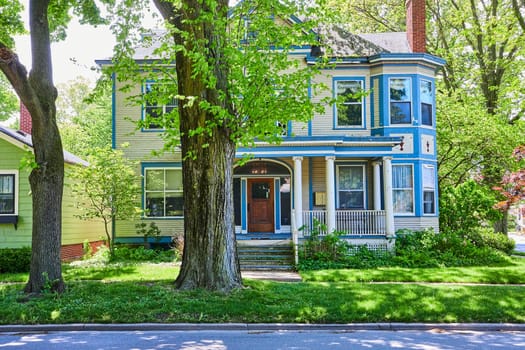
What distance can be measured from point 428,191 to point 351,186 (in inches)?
120

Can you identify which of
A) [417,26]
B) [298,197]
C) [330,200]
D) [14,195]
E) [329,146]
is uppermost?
[417,26]

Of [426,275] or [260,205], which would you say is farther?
[260,205]

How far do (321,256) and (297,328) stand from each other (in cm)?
754

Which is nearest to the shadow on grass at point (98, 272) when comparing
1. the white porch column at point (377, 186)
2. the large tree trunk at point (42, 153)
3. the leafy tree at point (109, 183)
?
the leafy tree at point (109, 183)

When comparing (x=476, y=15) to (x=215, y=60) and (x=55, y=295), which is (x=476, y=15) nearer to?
(x=215, y=60)

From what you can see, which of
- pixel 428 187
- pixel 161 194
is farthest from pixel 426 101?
pixel 161 194

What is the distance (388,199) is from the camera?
16.7 metres

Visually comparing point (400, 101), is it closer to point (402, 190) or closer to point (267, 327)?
point (402, 190)

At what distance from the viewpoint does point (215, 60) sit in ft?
30.8

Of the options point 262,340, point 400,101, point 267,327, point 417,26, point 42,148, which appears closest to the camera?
point 262,340

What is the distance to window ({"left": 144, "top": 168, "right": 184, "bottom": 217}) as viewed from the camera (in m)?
18.5

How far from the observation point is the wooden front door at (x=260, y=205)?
1864cm

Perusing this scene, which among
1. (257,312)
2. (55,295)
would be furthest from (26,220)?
(257,312)

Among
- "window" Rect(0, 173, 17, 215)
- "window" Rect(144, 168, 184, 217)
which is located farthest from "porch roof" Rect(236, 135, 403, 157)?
"window" Rect(0, 173, 17, 215)
